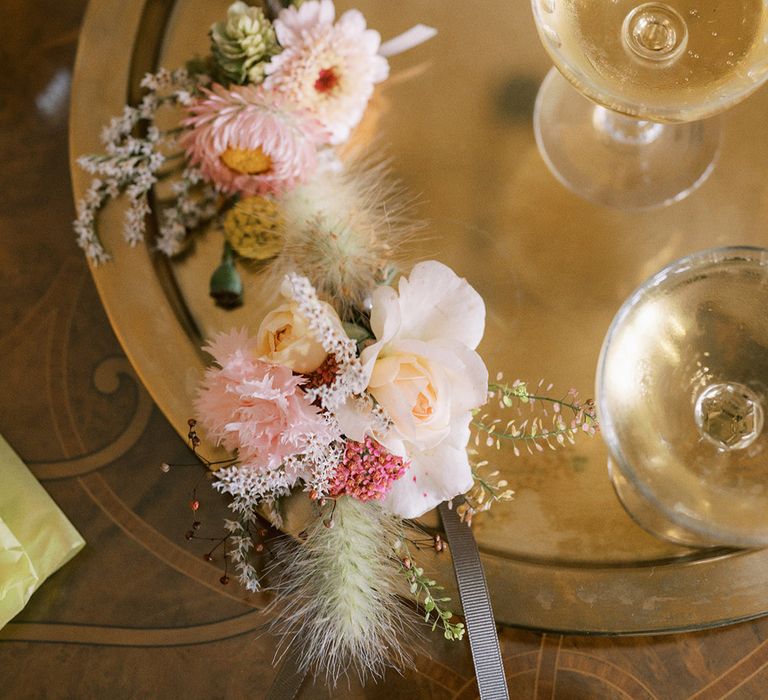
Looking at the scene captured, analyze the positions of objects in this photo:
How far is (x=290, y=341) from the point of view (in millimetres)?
489

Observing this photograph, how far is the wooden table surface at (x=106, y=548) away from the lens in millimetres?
606

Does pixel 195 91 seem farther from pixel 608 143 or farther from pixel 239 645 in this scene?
pixel 239 645

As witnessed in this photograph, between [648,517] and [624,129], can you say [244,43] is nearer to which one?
[624,129]

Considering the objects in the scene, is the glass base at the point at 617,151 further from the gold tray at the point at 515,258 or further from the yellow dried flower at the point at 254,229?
the yellow dried flower at the point at 254,229

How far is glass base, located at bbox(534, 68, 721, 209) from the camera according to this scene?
2.07 feet

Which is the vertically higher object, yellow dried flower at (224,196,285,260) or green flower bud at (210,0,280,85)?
green flower bud at (210,0,280,85)

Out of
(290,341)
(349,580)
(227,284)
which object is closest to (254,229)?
(227,284)

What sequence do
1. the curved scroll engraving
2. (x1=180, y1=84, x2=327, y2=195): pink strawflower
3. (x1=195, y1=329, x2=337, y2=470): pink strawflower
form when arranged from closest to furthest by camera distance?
(x1=195, y1=329, x2=337, y2=470): pink strawflower, (x1=180, y1=84, x2=327, y2=195): pink strawflower, the curved scroll engraving

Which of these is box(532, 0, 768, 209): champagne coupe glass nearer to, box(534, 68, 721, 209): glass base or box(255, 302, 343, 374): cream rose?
box(534, 68, 721, 209): glass base

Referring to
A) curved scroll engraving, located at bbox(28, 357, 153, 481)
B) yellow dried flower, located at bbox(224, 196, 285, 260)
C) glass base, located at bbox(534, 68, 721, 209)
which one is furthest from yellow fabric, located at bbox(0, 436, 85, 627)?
glass base, located at bbox(534, 68, 721, 209)

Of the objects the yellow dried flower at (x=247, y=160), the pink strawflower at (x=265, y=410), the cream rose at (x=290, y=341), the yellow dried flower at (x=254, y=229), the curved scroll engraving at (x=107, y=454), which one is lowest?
the curved scroll engraving at (x=107, y=454)

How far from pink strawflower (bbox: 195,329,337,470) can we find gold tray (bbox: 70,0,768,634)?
5.2 inches

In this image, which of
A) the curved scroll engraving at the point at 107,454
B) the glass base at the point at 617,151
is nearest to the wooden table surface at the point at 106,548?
the curved scroll engraving at the point at 107,454

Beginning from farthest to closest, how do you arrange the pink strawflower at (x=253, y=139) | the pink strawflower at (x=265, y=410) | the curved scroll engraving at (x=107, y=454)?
the curved scroll engraving at (x=107, y=454) < the pink strawflower at (x=253, y=139) < the pink strawflower at (x=265, y=410)
